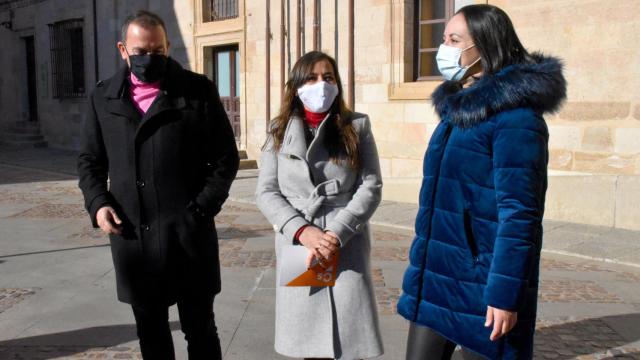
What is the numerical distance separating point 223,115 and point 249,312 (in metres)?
2.13

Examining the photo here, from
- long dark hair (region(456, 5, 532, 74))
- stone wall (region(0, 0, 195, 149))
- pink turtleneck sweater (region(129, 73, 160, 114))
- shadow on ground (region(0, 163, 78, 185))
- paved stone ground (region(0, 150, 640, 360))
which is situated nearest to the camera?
long dark hair (region(456, 5, 532, 74))

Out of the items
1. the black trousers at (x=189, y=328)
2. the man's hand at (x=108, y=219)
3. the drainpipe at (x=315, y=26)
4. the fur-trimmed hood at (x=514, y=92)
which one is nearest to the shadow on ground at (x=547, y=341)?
the black trousers at (x=189, y=328)

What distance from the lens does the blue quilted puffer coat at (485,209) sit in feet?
6.89

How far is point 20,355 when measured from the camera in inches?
159

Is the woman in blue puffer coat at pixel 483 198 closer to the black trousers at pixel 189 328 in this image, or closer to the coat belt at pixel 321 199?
the coat belt at pixel 321 199

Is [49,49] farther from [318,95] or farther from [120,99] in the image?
[318,95]

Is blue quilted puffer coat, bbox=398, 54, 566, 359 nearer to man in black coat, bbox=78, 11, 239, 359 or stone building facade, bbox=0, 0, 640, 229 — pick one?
man in black coat, bbox=78, 11, 239, 359

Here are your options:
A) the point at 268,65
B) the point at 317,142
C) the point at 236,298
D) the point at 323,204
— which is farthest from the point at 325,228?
the point at 268,65

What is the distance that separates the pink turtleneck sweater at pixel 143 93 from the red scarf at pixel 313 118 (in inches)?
26.9

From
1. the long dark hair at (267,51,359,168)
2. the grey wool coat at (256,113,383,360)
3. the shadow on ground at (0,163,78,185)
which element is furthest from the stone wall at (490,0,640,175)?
the shadow on ground at (0,163,78,185)

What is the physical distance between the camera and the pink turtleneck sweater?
3016 millimetres

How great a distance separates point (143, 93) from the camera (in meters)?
3.03

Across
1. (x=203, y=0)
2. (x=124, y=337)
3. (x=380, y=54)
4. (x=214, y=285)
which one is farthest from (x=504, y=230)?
(x=203, y=0)

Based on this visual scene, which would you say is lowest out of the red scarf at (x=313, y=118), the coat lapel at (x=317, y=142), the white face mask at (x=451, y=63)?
the coat lapel at (x=317, y=142)
